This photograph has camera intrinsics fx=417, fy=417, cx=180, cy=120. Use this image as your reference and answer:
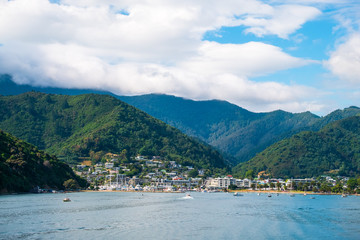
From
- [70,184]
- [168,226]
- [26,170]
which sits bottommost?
[168,226]

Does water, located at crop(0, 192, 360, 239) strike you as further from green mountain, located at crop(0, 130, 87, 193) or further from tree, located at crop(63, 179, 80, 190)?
tree, located at crop(63, 179, 80, 190)

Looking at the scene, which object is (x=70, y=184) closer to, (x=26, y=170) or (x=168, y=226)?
(x=26, y=170)

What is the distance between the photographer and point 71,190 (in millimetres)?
167125

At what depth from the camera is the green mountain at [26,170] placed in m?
125

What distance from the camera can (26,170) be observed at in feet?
456

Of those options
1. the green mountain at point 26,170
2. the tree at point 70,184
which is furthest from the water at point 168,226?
the tree at point 70,184

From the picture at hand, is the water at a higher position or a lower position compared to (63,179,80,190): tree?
lower

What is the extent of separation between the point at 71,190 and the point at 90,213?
93597mm

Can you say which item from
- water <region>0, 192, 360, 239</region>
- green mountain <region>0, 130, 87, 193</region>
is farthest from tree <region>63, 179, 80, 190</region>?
water <region>0, 192, 360, 239</region>

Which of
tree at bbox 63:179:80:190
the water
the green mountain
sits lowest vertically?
the water

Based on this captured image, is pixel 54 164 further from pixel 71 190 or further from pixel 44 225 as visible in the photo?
pixel 44 225

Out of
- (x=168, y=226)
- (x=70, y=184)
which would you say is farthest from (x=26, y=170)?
(x=168, y=226)

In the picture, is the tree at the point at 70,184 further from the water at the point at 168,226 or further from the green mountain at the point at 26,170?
the water at the point at 168,226

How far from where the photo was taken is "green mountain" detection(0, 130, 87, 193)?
12456cm
